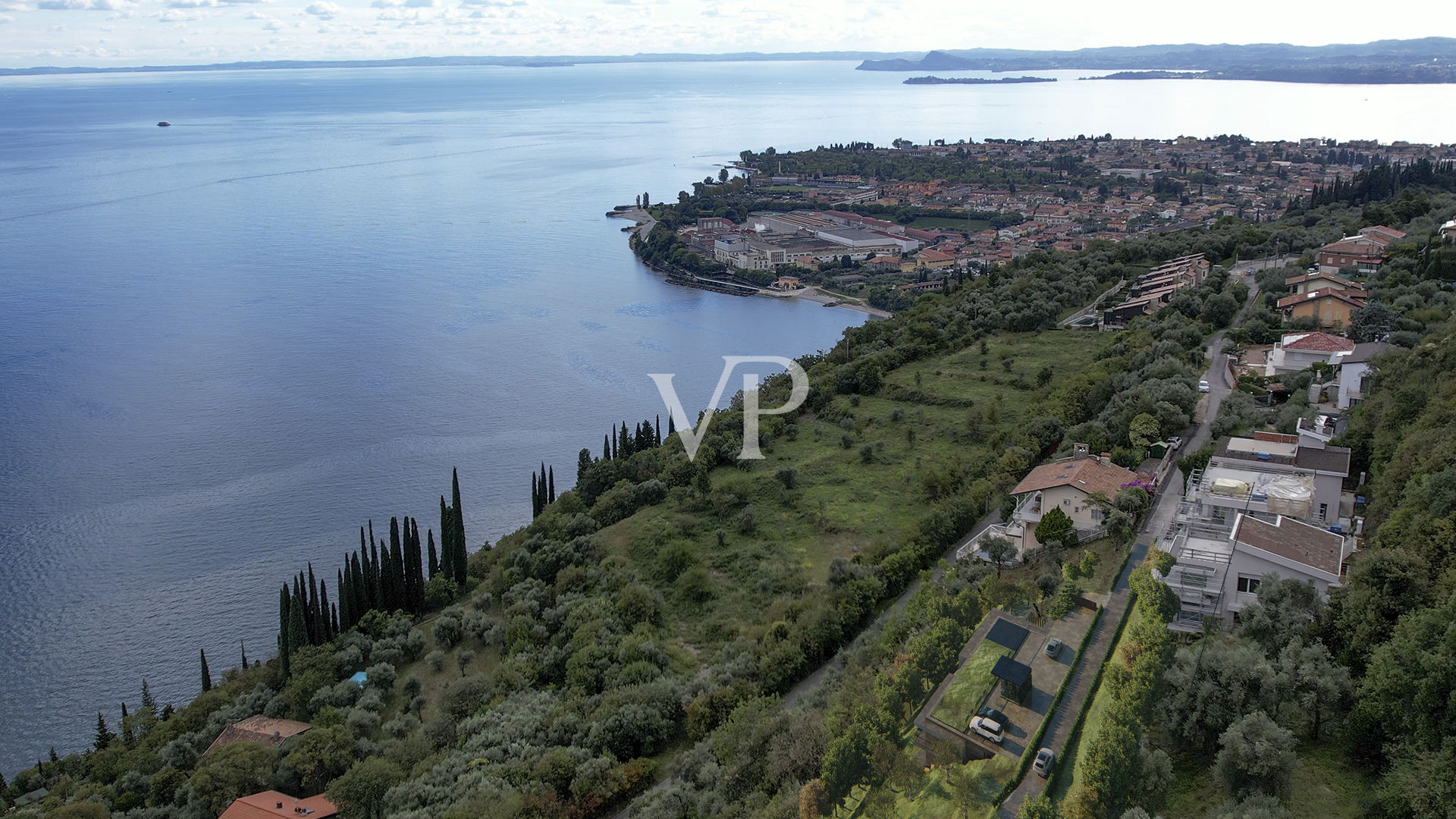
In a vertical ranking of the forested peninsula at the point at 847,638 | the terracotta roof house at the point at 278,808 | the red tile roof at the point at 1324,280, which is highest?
the red tile roof at the point at 1324,280

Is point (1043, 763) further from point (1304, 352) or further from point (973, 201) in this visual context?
point (973, 201)

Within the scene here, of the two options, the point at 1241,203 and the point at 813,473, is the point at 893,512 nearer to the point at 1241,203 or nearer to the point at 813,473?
the point at 813,473

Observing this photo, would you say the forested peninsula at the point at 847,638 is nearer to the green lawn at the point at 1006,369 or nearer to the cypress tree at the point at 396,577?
the cypress tree at the point at 396,577

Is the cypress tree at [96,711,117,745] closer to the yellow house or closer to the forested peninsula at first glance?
the forested peninsula

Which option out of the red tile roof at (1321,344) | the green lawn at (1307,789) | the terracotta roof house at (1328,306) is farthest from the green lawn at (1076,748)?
the terracotta roof house at (1328,306)

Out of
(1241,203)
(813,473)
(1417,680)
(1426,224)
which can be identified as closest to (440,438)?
(813,473)

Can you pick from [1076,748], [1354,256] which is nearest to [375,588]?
[1076,748]
